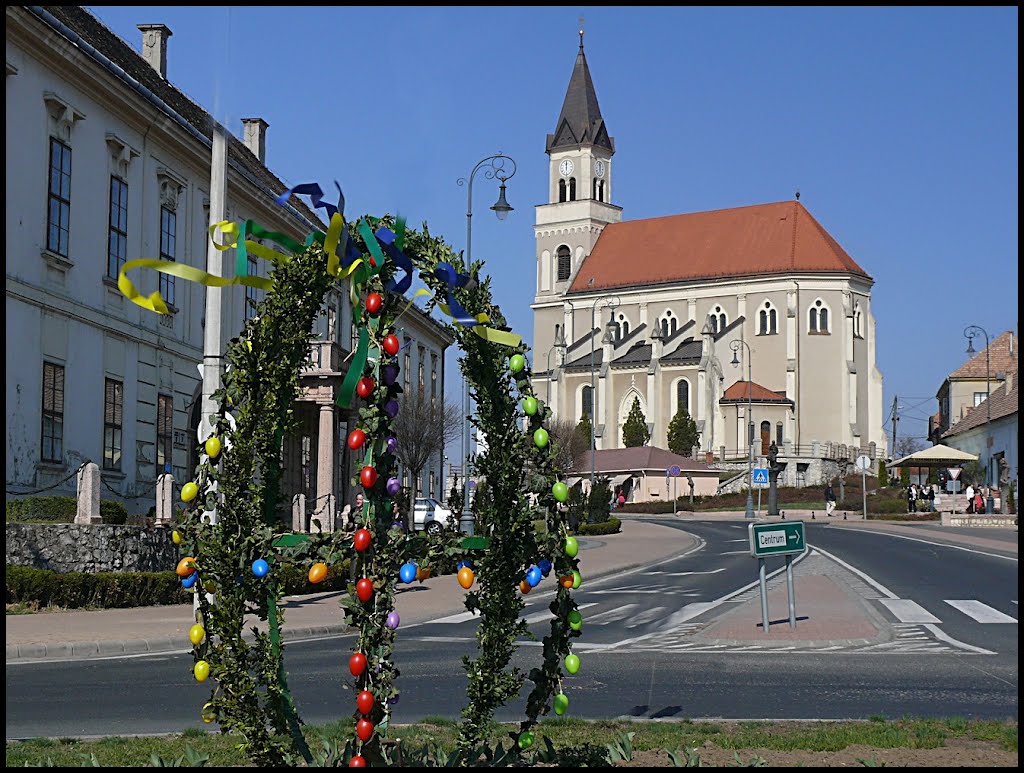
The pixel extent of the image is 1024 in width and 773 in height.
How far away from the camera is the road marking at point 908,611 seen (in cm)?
1808

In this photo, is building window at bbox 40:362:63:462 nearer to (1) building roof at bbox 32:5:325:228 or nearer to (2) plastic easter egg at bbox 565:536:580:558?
(1) building roof at bbox 32:5:325:228

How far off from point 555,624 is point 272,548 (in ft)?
4.85

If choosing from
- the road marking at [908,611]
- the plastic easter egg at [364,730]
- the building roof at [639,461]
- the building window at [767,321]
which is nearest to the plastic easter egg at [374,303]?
the plastic easter egg at [364,730]

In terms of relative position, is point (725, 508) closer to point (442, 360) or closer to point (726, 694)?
point (442, 360)

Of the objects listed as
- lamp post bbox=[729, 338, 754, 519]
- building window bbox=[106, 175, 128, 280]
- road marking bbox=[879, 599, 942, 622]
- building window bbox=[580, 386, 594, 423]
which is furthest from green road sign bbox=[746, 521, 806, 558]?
building window bbox=[580, 386, 594, 423]

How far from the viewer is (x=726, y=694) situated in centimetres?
1088

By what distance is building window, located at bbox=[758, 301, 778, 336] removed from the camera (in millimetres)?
110125

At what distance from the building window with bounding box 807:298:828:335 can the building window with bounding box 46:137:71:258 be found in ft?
296

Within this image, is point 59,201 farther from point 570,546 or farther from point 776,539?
point 570,546

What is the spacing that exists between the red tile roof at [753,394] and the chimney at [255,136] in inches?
2636

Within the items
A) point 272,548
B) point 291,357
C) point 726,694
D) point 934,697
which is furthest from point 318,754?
point 934,697

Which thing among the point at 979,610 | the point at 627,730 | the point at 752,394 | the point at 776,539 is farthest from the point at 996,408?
the point at 627,730

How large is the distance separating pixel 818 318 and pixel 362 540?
4201 inches

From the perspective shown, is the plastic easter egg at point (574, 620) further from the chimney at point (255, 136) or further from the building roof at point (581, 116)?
the building roof at point (581, 116)
